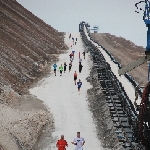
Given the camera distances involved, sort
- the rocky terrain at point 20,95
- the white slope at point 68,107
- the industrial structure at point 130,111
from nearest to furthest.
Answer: the industrial structure at point 130,111
the rocky terrain at point 20,95
the white slope at point 68,107

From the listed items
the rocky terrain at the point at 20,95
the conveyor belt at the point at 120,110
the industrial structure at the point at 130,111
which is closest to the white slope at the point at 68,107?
the rocky terrain at the point at 20,95

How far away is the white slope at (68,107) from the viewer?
19087mm

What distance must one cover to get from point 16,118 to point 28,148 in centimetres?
294

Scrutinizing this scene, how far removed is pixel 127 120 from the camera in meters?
18.4

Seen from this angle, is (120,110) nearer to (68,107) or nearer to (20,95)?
(68,107)

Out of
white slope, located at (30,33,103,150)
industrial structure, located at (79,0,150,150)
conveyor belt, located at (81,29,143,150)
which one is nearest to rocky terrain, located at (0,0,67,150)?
white slope, located at (30,33,103,150)

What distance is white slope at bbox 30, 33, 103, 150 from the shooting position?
19.1 m

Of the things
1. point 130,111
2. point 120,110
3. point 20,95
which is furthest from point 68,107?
point 130,111

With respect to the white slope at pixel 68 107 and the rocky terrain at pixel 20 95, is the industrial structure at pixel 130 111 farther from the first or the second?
the rocky terrain at pixel 20 95

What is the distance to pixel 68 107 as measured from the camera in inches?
953

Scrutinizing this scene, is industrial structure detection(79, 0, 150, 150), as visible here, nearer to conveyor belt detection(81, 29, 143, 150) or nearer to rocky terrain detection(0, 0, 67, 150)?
conveyor belt detection(81, 29, 143, 150)

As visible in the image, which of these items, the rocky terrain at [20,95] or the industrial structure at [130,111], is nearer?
the industrial structure at [130,111]

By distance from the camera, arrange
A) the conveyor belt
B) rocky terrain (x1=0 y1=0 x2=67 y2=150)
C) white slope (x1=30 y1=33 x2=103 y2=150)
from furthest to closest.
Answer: white slope (x1=30 y1=33 x2=103 y2=150), rocky terrain (x1=0 y1=0 x2=67 y2=150), the conveyor belt

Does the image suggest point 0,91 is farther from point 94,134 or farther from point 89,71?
point 89,71
